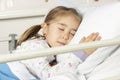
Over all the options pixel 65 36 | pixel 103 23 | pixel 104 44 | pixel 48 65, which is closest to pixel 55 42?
pixel 65 36

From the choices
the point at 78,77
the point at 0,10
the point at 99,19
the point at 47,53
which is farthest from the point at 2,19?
the point at 47,53

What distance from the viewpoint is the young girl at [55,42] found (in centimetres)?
111

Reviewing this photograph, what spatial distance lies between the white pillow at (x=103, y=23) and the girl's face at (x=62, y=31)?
2.2 inches

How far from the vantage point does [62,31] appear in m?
1.30

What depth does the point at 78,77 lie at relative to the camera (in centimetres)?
99

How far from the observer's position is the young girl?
111cm

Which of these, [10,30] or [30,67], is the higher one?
[30,67]

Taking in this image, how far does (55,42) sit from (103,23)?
264mm

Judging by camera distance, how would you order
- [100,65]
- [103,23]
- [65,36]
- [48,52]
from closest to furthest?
[48,52], [100,65], [103,23], [65,36]

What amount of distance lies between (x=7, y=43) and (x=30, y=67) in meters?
0.66

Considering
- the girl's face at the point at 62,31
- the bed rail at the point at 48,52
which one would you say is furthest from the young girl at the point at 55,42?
the bed rail at the point at 48,52

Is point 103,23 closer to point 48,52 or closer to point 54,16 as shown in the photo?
point 54,16

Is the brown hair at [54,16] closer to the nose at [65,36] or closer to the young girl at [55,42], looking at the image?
the young girl at [55,42]

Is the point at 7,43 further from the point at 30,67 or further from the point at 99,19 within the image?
the point at 99,19
